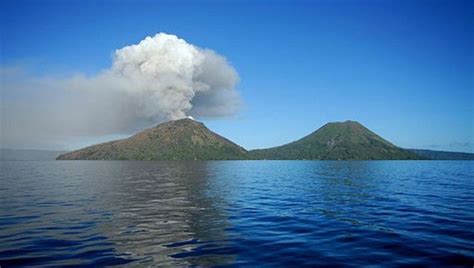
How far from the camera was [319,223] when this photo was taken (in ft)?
92.1

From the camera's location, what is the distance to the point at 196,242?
21.5 metres

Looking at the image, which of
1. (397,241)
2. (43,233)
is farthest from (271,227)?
(43,233)

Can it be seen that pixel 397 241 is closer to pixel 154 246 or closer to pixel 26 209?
pixel 154 246

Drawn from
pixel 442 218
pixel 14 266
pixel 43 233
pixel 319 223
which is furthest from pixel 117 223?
pixel 442 218

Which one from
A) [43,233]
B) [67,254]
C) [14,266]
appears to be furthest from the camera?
[43,233]

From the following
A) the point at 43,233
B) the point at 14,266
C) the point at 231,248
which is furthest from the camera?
the point at 43,233

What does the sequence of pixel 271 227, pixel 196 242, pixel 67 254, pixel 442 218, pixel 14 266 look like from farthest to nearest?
1. pixel 442 218
2. pixel 271 227
3. pixel 196 242
4. pixel 67 254
5. pixel 14 266

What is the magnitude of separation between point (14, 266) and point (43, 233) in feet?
27.0

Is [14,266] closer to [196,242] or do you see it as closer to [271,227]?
[196,242]

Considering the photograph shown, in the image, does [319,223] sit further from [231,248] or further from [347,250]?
[231,248]

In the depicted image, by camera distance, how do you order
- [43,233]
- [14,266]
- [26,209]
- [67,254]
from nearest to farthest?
1. [14,266]
2. [67,254]
3. [43,233]
4. [26,209]

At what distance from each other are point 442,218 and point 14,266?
103 ft

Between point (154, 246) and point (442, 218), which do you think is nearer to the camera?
point (154, 246)

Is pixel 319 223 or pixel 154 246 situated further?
pixel 319 223
